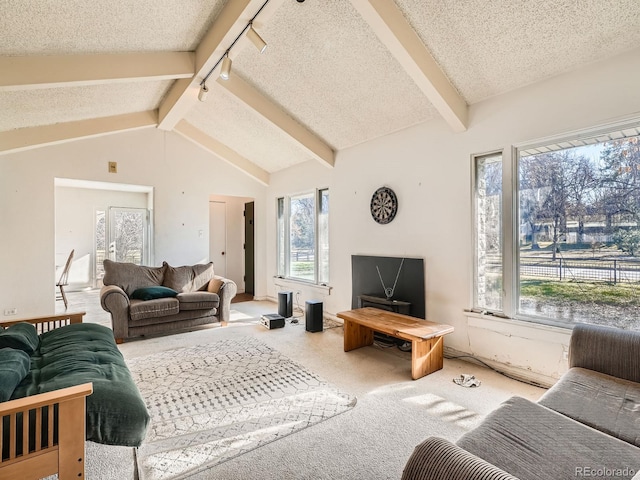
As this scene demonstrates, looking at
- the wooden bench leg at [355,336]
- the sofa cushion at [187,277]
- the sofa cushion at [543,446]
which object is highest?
the sofa cushion at [187,277]

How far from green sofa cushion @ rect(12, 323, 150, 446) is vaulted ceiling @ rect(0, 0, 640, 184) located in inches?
89.7

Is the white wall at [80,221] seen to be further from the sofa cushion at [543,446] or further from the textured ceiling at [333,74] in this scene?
the sofa cushion at [543,446]

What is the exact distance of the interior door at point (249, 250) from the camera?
6906 mm

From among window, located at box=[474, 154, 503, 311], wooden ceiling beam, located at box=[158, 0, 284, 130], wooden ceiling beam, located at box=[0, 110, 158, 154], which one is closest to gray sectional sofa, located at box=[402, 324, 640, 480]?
window, located at box=[474, 154, 503, 311]

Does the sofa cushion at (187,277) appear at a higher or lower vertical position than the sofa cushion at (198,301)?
higher

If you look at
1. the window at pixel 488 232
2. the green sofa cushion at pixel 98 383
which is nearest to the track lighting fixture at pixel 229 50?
the window at pixel 488 232

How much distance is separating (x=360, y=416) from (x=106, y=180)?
501cm

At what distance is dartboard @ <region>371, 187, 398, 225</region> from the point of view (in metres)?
3.95

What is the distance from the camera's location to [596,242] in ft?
8.40

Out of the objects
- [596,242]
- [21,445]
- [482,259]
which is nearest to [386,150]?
[482,259]

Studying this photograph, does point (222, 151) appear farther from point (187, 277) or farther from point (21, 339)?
point (21, 339)

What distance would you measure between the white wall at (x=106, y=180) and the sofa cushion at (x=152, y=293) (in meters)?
1.26

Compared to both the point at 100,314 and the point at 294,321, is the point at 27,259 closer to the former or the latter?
the point at 100,314

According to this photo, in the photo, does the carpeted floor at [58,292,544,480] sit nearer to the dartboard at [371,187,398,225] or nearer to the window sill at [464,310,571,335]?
the window sill at [464,310,571,335]
